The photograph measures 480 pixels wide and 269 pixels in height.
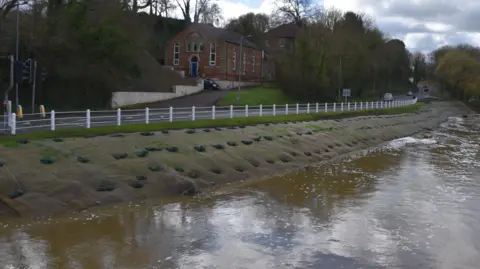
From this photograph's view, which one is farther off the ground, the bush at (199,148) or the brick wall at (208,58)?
the brick wall at (208,58)

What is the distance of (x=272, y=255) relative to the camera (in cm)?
1013

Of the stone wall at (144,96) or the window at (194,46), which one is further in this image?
the window at (194,46)

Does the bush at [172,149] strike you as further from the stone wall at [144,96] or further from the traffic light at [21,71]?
the stone wall at [144,96]

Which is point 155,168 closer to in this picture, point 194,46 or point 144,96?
point 144,96

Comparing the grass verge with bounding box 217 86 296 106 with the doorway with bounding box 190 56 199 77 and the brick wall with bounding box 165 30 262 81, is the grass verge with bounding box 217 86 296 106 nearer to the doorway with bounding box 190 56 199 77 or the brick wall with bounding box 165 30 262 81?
the brick wall with bounding box 165 30 262 81

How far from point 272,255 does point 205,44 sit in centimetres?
6034

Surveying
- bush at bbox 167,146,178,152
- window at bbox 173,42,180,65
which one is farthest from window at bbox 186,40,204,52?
bush at bbox 167,146,178,152

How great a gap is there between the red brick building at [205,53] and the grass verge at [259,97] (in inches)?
325

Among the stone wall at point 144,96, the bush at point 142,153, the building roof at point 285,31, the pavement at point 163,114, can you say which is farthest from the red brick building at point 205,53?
the bush at point 142,153

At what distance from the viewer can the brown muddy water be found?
9.84 m

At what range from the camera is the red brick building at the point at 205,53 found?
67.8m

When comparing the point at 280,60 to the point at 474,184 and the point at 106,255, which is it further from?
the point at 106,255

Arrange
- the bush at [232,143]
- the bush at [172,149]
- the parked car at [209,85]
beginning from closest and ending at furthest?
the bush at [172,149]
the bush at [232,143]
the parked car at [209,85]

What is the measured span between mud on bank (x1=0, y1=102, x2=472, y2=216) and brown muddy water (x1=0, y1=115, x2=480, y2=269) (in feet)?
2.69
